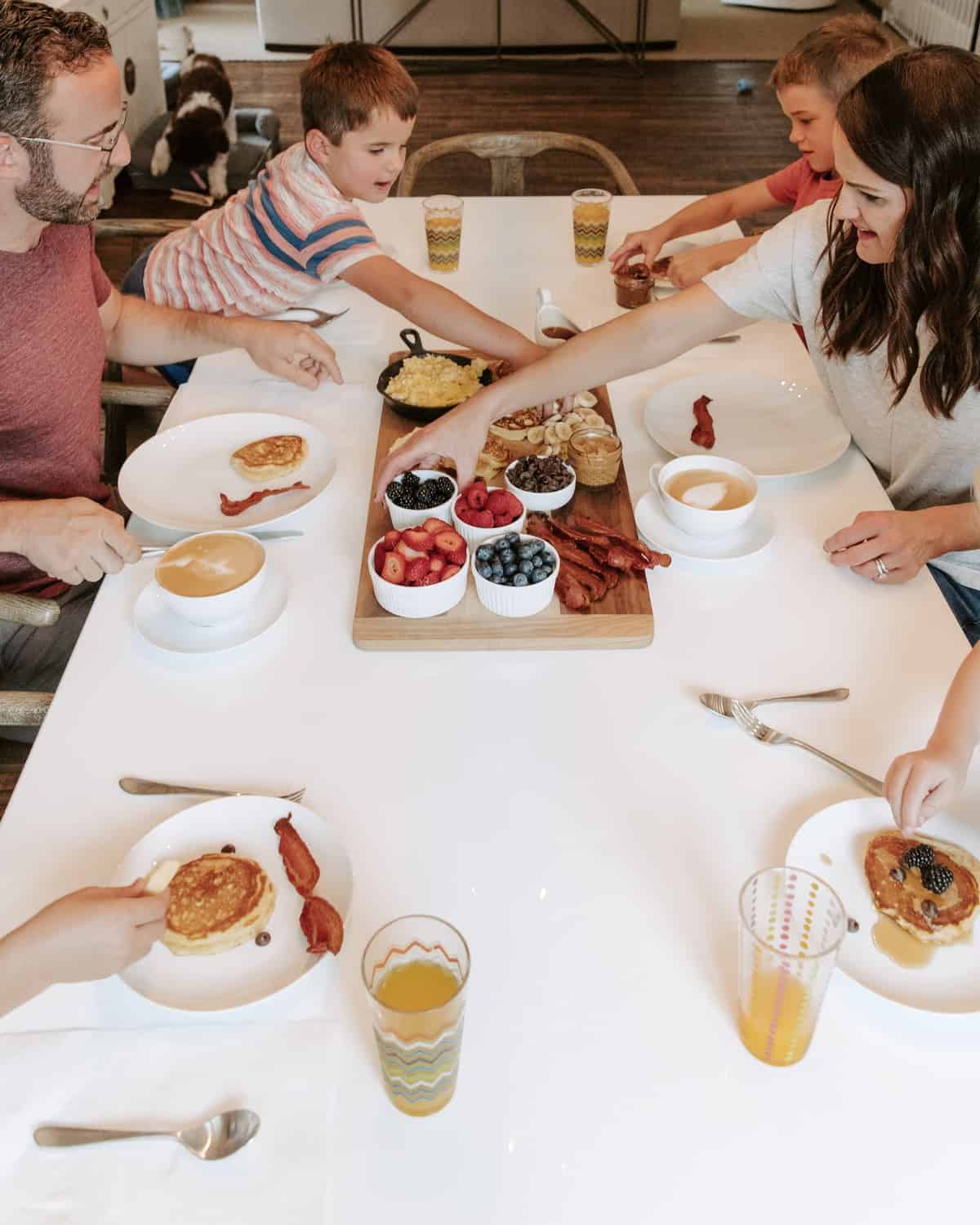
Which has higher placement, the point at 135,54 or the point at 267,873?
the point at 267,873

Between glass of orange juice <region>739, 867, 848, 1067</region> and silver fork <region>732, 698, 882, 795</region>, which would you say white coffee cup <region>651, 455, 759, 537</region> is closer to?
silver fork <region>732, 698, 882, 795</region>

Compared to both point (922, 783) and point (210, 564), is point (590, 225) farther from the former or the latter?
point (922, 783)

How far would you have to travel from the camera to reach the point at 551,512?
156 cm

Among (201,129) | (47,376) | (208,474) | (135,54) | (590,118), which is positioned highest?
(47,376)

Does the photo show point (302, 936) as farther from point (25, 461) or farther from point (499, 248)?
point (499, 248)

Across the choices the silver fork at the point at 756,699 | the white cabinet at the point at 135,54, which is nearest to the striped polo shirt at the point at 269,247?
the silver fork at the point at 756,699

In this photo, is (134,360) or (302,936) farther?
(134,360)

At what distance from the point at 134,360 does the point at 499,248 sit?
94 cm

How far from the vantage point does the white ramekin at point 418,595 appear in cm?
132

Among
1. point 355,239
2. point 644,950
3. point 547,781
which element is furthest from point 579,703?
point 355,239

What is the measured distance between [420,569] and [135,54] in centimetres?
518

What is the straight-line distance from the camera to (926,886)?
1009mm

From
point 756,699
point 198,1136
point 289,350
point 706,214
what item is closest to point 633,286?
point 706,214

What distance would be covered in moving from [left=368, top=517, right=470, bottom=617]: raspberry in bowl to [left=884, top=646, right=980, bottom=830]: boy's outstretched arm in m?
0.58
